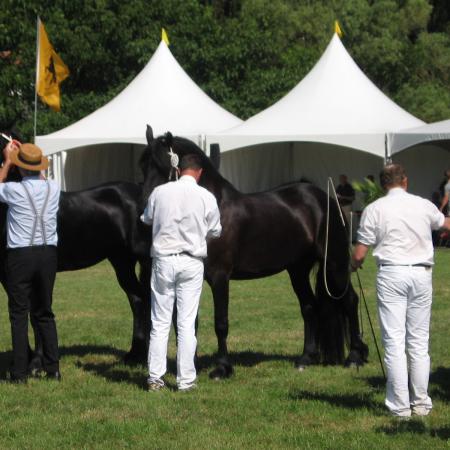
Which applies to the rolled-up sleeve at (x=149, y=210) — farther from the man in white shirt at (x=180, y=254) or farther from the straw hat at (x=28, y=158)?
the straw hat at (x=28, y=158)

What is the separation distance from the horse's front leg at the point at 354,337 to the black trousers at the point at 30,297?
2691 mm

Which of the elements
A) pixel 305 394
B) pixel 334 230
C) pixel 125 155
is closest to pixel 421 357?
pixel 305 394

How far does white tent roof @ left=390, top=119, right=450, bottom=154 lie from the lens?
21.5 meters

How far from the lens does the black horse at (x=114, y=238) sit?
368 inches

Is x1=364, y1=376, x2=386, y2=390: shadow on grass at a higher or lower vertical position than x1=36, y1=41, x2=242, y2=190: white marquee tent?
lower

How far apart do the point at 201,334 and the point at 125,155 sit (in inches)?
791

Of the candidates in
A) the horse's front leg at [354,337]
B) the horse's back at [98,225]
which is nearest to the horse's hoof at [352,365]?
the horse's front leg at [354,337]

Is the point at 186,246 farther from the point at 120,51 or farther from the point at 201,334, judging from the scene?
the point at 120,51

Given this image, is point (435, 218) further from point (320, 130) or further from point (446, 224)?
point (320, 130)

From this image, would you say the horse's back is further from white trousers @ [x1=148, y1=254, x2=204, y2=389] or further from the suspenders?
white trousers @ [x1=148, y1=254, x2=204, y2=389]

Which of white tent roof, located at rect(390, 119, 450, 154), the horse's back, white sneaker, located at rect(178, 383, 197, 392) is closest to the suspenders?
the horse's back

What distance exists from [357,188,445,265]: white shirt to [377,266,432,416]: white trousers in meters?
0.09

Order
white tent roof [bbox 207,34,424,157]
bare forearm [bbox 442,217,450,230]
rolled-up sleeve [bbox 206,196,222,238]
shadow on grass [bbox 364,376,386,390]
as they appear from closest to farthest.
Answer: bare forearm [bbox 442,217,450,230] → rolled-up sleeve [bbox 206,196,222,238] → shadow on grass [bbox 364,376,386,390] → white tent roof [bbox 207,34,424,157]

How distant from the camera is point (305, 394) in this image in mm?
7824
